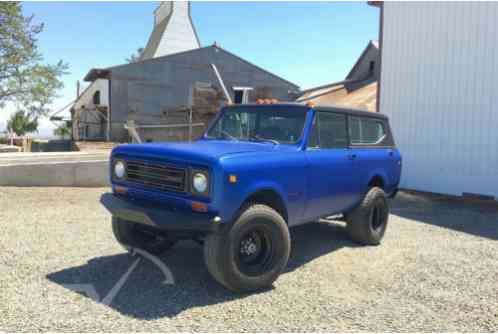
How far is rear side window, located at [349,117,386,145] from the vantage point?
18.9 feet

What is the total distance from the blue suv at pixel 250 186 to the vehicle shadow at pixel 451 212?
237cm

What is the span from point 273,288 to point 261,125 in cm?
199

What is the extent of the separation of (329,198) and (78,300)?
9.81ft

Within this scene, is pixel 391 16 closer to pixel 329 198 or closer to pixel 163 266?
pixel 329 198

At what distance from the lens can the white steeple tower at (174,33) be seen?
3369 centimetres

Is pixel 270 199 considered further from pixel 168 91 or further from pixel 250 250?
pixel 168 91

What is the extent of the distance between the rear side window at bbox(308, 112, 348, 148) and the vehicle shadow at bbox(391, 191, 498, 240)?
333cm

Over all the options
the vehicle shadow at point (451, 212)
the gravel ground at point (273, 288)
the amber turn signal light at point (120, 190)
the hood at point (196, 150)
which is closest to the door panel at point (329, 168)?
the hood at point (196, 150)

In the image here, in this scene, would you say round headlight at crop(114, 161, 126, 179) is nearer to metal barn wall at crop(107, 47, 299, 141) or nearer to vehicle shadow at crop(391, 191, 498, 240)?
vehicle shadow at crop(391, 191, 498, 240)

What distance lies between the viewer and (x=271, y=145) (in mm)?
4773

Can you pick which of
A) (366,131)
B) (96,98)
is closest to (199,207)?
(366,131)

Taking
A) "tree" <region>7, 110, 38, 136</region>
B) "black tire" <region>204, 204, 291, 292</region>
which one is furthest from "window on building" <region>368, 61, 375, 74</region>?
"tree" <region>7, 110, 38, 136</region>

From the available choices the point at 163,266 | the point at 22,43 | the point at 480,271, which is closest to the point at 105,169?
the point at 163,266

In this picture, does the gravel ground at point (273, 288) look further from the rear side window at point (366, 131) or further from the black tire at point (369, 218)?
the rear side window at point (366, 131)
